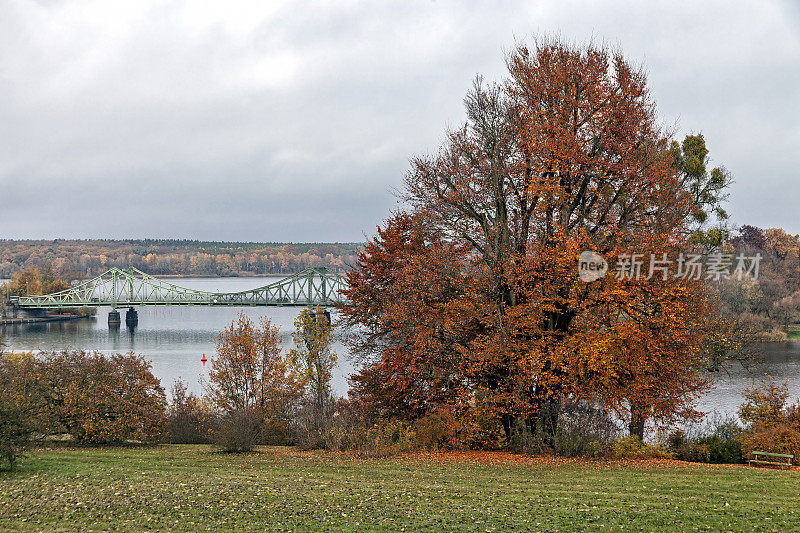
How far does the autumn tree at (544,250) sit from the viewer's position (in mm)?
14680

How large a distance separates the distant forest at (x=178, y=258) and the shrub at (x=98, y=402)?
3853 inches

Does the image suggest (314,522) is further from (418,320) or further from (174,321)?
(174,321)

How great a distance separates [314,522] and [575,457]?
817cm

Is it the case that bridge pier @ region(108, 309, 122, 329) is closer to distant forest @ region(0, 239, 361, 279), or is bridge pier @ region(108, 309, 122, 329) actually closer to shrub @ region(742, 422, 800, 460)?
distant forest @ region(0, 239, 361, 279)

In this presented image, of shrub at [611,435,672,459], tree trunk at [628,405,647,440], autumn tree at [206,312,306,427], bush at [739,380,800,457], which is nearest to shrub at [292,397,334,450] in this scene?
autumn tree at [206,312,306,427]

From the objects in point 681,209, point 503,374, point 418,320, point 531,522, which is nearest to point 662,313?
point 681,209

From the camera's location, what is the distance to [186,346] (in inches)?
2256

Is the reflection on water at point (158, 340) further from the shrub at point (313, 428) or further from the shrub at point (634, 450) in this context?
the shrub at point (634, 450)

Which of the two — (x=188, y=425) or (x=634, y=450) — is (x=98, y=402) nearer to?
(x=188, y=425)

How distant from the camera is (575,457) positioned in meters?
Answer: 14.6

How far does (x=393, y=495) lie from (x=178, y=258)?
476ft

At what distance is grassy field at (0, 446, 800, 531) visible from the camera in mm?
8352

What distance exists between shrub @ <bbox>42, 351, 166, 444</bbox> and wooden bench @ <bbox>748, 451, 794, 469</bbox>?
1538cm

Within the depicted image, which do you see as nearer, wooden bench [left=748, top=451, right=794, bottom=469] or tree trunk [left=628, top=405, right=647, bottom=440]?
wooden bench [left=748, top=451, right=794, bottom=469]
